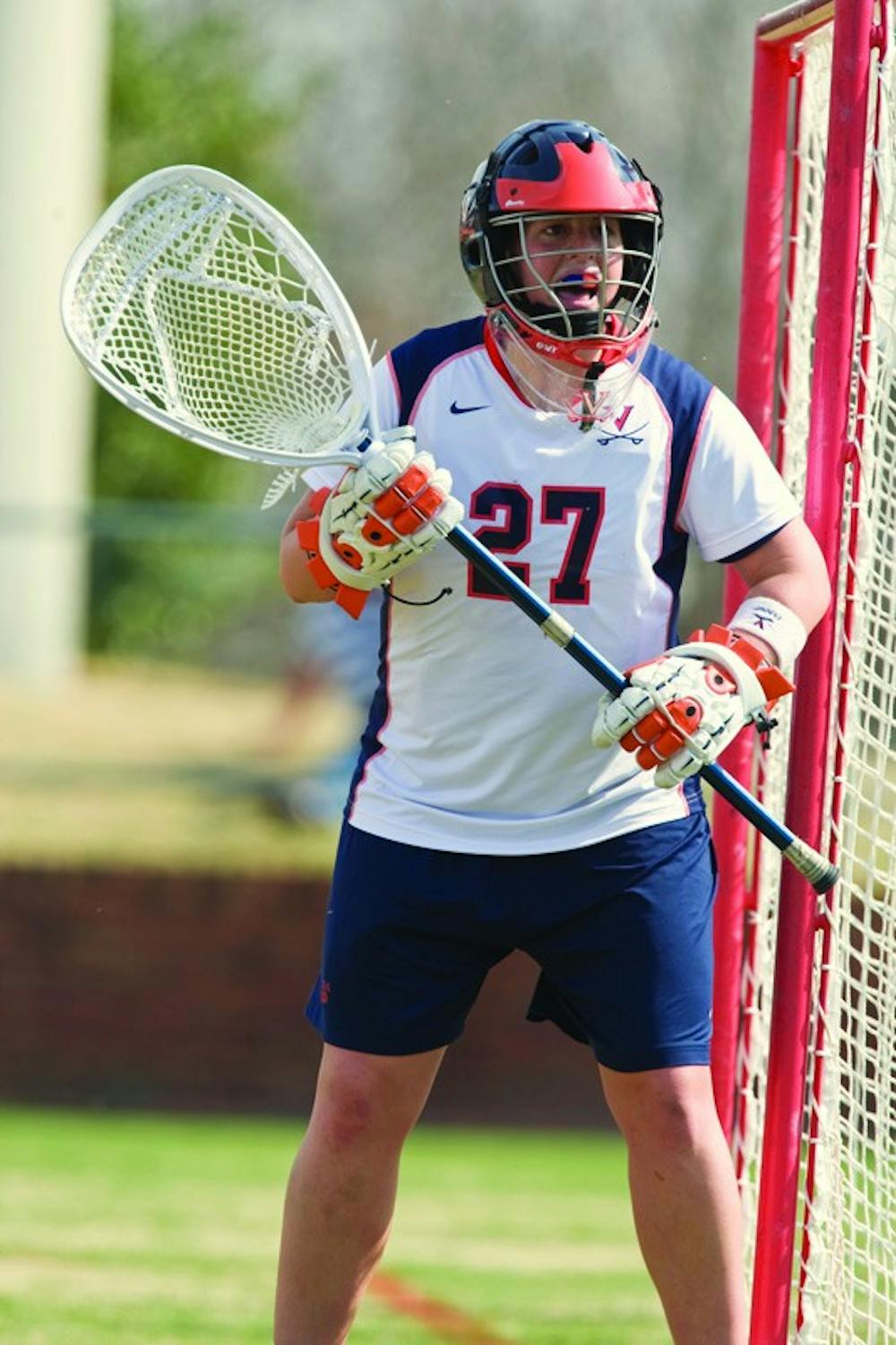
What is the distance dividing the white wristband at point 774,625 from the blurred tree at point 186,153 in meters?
11.4

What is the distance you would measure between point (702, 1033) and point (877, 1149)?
62 centimetres

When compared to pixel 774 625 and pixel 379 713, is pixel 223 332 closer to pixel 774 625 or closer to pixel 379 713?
pixel 379 713

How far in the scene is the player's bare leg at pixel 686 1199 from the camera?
2990 mm

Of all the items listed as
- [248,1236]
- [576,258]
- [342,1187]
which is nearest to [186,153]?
[248,1236]

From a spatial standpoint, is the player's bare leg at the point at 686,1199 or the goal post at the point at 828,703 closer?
the player's bare leg at the point at 686,1199

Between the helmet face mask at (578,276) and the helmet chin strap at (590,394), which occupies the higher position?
the helmet face mask at (578,276)

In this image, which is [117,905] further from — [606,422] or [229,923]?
[606,422]

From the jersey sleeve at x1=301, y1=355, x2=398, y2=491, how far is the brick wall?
21.7ft

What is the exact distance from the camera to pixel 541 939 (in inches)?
120

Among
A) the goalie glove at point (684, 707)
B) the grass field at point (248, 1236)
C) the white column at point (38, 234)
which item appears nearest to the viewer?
the goalie glove at point (684, 707)

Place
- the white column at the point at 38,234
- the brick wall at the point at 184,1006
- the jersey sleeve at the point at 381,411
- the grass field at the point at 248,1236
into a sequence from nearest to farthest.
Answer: the jersey sleeve at the point at 381,411 < the grass field at the point at 248,1236 < the brick wall at the point at 184,1006 < the white column at the point at 38,234

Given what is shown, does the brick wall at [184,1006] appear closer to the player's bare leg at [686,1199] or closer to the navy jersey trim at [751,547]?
the player's bare leg at [686,1199]

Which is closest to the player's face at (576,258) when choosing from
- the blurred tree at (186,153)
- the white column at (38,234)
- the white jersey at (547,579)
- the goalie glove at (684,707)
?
the white jersey at (547,579)

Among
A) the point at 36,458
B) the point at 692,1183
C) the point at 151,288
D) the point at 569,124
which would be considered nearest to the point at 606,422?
the point at 569,124
